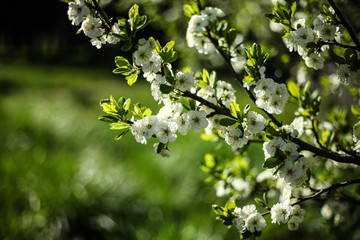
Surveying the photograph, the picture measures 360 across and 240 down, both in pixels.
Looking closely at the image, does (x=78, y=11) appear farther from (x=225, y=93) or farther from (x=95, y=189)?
(x=95, y=189)

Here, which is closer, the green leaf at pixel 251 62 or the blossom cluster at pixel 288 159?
the blossom cluster at pixel 288 159

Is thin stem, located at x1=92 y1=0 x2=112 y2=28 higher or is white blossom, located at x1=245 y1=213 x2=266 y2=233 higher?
thin stem, located at x1=92 y1=0 x2=112 y2=28

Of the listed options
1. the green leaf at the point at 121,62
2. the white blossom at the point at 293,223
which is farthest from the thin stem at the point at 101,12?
the white blossom at the point at 293,223

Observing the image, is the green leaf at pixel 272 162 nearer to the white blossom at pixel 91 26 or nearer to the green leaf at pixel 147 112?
the green leaf at pixel 147 112

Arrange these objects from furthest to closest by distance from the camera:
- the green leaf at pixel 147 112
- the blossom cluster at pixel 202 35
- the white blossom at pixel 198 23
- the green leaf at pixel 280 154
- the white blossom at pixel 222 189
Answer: the white blossom at pixel 222 189 < the blossom cluster at pixel 202 35 < the white blossom at pixel 198 23 < the green leaf at pixel 147 112 < the green leaf at pixel 280 154

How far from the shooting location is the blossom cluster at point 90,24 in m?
1.06

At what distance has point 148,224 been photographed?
2906 millimetres

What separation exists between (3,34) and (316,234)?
23.8 meters

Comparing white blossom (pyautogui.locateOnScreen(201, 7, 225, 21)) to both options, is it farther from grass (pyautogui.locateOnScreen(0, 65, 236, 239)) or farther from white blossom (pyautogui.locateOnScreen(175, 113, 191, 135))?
grass (pyautogui.locateOnScreen(0, 65, 236, 239))

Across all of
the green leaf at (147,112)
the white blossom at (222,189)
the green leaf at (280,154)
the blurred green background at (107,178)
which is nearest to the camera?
the green leaf at (280,154)

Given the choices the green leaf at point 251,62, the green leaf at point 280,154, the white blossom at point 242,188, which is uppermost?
the green leaf at point 251,62

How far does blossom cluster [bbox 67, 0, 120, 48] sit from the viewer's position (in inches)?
41.8

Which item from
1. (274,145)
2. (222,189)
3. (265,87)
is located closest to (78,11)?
(265,87)

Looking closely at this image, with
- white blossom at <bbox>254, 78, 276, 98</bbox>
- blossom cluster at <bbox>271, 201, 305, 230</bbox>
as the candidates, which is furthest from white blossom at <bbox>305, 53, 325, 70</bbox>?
blossom cluster at <bbox>271, 201, 305, 230</bbox>
